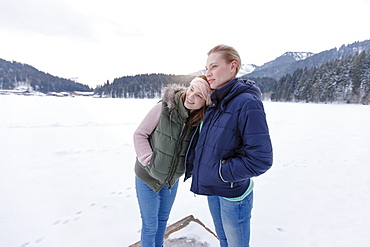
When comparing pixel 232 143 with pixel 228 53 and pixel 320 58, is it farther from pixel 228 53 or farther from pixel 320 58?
pixel 320 58

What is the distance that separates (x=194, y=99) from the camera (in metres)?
A: 1.47

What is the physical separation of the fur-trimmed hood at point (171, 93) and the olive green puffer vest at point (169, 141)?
3 cm

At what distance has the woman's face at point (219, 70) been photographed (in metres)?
1.38

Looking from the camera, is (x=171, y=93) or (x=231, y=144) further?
(x=171, y=93)

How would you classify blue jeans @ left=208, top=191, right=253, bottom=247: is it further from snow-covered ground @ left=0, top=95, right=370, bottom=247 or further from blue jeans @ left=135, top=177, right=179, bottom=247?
snow-covered ground @ left=0, top=95, right=370, bottom=247

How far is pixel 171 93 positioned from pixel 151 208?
1.15 meters

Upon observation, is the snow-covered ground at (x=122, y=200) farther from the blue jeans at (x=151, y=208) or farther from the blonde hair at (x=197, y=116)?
the blonde hair at (x=197, y=116)

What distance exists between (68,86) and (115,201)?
134 meters

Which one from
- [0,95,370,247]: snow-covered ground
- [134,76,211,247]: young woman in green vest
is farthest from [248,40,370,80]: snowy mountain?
[134,76,211,247]: young woman in green vest

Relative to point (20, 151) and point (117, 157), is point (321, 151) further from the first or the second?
point (20, 151)

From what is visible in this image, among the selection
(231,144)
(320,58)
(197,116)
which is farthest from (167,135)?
(320,58)

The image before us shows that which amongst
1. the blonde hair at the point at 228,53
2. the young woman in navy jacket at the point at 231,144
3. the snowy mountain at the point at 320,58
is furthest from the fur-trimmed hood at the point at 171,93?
the snowy mountain at the point at 320,58

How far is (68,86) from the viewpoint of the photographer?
373ft

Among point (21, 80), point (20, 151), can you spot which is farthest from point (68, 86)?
point (20, 151)
